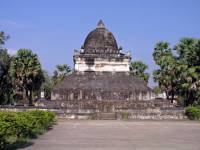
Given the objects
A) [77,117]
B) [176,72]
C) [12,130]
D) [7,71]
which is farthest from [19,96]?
[12,130]

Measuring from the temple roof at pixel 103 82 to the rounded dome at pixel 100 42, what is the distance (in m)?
2.92

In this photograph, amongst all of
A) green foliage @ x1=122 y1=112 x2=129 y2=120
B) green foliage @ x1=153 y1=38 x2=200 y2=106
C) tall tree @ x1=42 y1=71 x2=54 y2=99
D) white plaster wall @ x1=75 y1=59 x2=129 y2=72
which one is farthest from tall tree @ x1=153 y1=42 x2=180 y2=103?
tall tree @ x1=42 y1=71 x2=54 y2=99

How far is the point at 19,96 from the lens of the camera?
174 ft

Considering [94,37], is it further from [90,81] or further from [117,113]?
[117,113]

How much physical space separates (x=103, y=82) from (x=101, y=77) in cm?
74

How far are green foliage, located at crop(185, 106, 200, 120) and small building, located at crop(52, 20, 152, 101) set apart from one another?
569cm

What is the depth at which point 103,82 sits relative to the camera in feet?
144

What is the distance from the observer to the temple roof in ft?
141

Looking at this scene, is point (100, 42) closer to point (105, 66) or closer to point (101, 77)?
Result: point (105, 66)

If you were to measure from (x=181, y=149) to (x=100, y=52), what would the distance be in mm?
33180

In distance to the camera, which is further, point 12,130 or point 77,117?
point 77,117

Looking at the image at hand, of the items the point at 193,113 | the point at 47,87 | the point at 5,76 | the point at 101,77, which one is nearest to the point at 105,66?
the point at 101,77

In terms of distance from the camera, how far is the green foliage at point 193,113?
3512cm

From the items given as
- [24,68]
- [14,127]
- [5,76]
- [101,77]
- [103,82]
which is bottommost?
[14,127]
